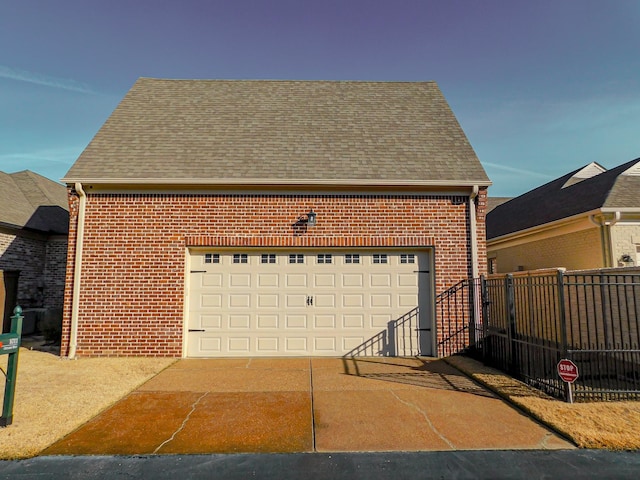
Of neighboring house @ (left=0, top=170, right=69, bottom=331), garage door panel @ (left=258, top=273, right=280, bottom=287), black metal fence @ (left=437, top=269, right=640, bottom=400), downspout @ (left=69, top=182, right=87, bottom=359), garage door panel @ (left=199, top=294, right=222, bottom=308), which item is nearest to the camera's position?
black metal fence @ (left=437, top=269, right=640, bottom=400)

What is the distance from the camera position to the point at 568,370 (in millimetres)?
5344

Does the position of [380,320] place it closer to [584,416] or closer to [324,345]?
[324,345]

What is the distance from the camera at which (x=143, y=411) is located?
520cm

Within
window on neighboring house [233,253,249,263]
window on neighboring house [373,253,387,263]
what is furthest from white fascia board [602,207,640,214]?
window on neighboring house [233,253,249,263]

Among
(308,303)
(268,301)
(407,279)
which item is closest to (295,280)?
(308,303)

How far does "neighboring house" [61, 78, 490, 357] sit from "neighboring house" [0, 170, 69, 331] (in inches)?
198

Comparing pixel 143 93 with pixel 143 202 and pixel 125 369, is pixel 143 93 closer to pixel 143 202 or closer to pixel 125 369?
pixel 143 202

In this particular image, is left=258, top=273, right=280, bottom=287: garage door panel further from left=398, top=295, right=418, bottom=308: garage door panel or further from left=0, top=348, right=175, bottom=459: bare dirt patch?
left=398, top=295, right=418, bottom=308: garage door panel

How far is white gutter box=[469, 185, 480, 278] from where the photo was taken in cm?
869

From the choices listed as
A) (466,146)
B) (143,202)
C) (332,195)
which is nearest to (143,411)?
(143,202)

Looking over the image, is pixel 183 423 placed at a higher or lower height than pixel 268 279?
lower

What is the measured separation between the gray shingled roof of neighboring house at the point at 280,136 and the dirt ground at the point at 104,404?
4.02 meters

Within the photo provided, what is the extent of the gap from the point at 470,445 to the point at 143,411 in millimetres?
4205

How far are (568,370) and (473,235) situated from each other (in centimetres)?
396
